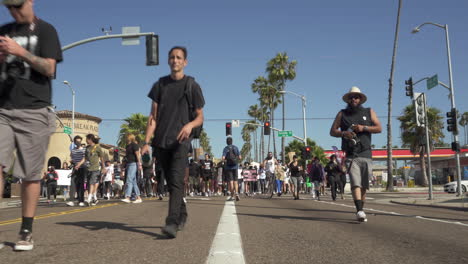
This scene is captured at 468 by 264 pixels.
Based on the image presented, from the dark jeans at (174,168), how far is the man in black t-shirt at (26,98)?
130 cm

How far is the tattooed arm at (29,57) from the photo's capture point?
11.1ft

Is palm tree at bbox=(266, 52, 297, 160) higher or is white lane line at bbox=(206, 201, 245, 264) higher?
palm tree at bbox=(266, 52, 297, 160)

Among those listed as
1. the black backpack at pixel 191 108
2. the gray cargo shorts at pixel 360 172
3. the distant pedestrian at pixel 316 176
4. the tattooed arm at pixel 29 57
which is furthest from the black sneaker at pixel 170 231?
the distant pedestrian at pixel 316 176

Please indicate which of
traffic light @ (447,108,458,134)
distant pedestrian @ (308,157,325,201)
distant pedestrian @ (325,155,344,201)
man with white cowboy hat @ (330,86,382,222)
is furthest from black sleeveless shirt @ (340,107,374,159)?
traffic light @ (447,108,458,134)

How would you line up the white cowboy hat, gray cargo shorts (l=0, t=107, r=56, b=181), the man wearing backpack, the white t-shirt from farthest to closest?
the white t-shirt < the man wearing backpack < the white cowboy hat < gray cargo shorts (l=0, t=107, r=56, b=181)

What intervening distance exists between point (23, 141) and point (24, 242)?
31.7 inches

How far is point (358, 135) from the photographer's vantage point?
7223mm

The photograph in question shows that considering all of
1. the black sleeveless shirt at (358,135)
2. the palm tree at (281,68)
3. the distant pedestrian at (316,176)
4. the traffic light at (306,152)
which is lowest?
the distant pedestrian at (316,176)

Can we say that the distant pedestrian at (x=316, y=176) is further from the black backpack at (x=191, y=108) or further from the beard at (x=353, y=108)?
the black backpack at (x=191, y=108)

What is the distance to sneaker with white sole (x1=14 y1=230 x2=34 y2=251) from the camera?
11.6 ft

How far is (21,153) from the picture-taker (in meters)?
3.59

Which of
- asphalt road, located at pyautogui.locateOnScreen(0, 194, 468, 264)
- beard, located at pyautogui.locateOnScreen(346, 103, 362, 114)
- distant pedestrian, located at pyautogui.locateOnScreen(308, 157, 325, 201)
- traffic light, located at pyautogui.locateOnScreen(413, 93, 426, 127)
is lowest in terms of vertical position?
asphalt road, located at pyautogui.locateOnScreen(0, 194, 468, 264)

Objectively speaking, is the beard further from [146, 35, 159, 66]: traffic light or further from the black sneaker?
[146, 35, 159, 66]: traffic light

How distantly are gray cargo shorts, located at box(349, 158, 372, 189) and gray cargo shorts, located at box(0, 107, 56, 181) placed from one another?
484 centimetres
